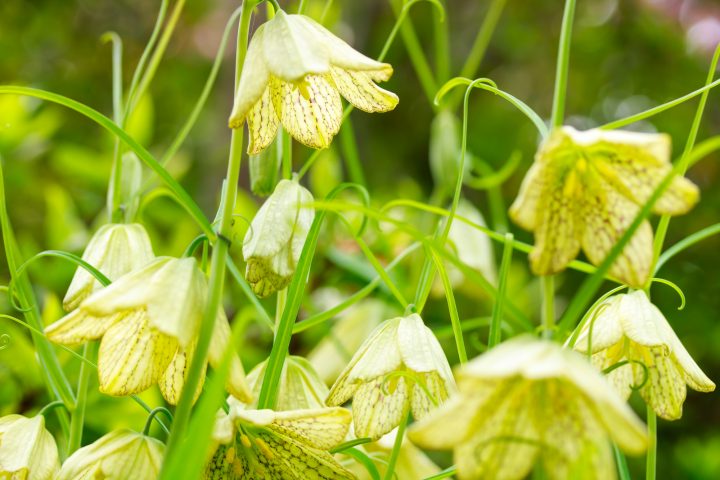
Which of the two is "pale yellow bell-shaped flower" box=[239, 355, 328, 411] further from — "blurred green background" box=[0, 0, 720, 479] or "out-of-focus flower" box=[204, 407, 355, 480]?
"blurred green background" box=[0, 0, 720, 479]

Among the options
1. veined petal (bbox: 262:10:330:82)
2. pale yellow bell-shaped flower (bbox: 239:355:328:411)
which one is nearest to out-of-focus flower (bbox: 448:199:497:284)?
pale yellow bell-shaped flower (bbox: 239:355:328:411)

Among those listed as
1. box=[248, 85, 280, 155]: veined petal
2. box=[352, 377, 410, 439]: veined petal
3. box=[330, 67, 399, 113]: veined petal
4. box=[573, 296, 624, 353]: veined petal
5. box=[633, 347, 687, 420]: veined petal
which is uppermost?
box=[330, 67, 399, 113]: veined petal

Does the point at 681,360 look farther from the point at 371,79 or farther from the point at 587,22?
the point at 587,22

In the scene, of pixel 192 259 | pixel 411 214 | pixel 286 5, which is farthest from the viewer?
pixel 286 5

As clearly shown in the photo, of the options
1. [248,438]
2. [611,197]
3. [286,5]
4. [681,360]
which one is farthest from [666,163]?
[286,5]

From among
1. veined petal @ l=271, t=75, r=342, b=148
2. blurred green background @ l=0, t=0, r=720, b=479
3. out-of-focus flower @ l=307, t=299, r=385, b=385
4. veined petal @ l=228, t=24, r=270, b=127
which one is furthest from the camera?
blurred green background @ l=0, t=0, r=720, b=479

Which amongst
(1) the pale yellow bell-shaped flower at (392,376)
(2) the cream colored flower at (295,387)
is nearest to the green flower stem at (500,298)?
(1) the pale yellow bell-shaped flower at (392,376)

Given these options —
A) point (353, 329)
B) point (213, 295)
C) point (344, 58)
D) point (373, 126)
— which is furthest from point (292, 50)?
point (373, 126)
